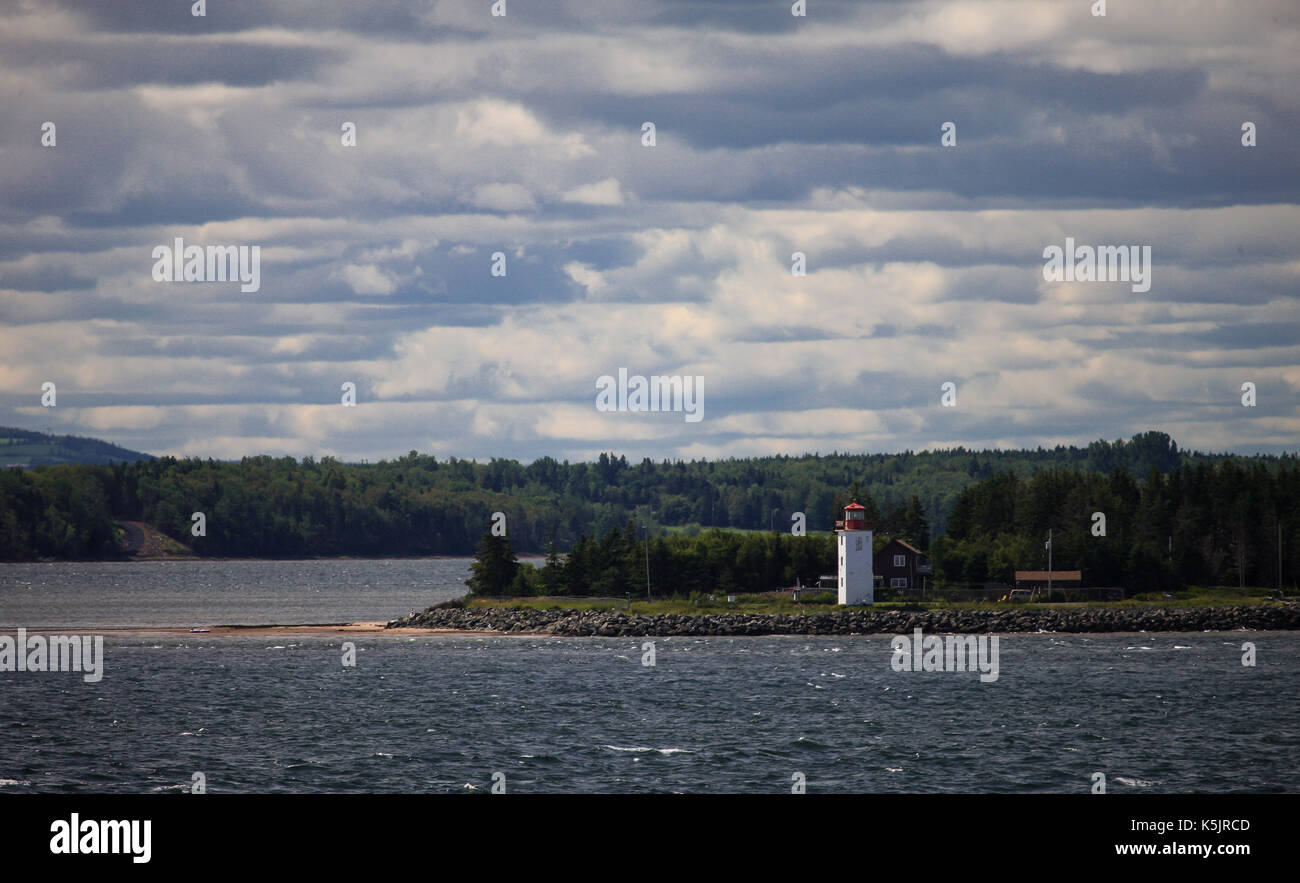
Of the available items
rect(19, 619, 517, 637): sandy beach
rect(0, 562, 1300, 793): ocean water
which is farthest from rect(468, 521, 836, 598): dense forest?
rect(0, 562, 1300, 793): ocean water

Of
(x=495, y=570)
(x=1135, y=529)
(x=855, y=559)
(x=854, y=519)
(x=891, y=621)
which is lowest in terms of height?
(x=891, y=621)

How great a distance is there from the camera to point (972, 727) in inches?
2475

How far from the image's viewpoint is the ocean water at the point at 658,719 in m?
49.5

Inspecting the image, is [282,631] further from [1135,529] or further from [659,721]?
[1135,529]

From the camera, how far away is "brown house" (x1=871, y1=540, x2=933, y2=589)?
119m

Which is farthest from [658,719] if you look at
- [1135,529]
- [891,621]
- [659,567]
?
[1135,529]

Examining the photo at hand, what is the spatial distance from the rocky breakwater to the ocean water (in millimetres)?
3825

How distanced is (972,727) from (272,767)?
30711 millimetres

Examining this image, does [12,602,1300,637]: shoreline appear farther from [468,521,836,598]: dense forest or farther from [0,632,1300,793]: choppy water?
[0,632,1300,793]: choppy water

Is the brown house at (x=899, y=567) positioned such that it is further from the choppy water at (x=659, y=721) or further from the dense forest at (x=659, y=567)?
the choppy water at (x=659, y=721)

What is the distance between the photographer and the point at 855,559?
112 meters

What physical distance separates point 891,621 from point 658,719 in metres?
47.7
